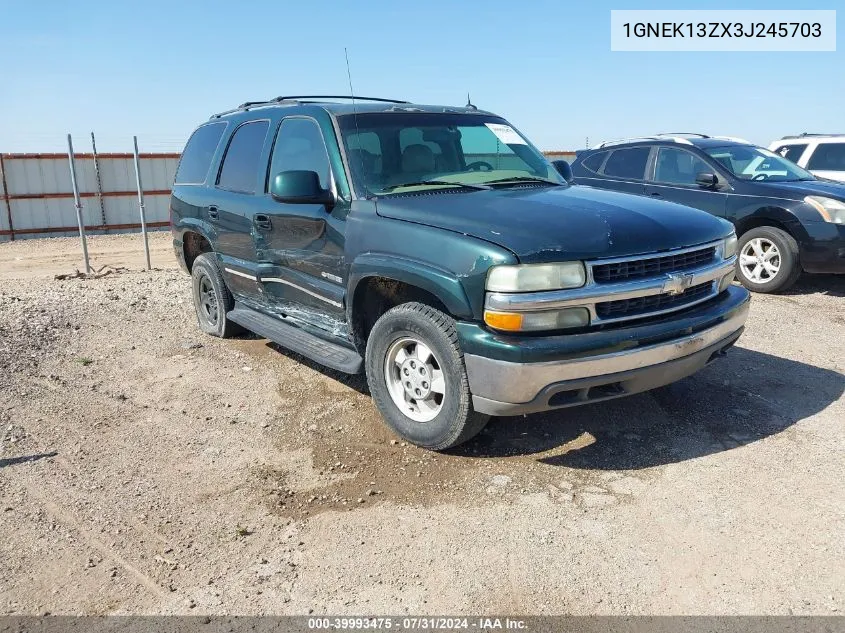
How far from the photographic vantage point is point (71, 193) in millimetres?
18453

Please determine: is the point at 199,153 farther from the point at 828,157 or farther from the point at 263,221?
the point at 828,157

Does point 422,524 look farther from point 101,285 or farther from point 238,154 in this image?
point 101,285

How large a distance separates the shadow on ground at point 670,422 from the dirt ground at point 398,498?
18 mm

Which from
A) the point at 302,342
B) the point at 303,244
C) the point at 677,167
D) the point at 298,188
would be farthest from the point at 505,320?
the point at 677,167

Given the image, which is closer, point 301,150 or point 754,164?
point 301,150

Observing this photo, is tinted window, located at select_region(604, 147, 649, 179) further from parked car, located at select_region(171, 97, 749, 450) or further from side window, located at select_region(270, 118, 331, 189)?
side window, located at select_region(270, 118, 331, 189)

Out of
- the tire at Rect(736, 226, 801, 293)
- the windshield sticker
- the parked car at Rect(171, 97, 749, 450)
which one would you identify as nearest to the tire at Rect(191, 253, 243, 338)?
the parked car at Rect(171, 97, 749, 450)

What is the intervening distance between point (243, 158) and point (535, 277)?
3.06 m

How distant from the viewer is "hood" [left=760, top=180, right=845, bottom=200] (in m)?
7.64

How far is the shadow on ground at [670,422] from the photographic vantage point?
391 centimetres

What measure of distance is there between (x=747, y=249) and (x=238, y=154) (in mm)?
5940

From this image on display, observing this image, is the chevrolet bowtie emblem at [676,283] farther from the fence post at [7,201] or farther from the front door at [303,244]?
the fence post at [7,201]

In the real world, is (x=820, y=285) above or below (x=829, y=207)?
below

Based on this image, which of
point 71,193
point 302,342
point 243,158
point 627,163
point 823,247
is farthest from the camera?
point 71,193
